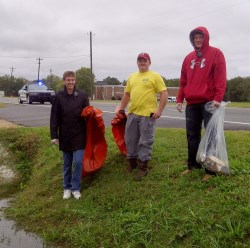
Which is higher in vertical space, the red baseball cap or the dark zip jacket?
the red baseball cap

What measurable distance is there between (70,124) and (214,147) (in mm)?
2032

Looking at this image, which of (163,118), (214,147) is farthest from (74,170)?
(163,118)

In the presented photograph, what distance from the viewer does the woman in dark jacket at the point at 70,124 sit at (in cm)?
555

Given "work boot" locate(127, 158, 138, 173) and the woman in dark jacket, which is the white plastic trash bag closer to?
"work boot" locate(127, 158, 138, 173)

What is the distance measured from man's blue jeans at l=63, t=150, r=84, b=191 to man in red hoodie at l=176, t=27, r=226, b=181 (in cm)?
161

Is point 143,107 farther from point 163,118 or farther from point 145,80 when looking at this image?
point 163,118

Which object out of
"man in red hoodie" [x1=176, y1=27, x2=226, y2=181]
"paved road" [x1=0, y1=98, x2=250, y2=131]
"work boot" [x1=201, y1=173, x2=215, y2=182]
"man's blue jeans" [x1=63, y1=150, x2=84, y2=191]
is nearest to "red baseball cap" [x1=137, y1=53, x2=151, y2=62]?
"man in red hoodie" [x1=176, y1=27, x2=226, y2=181]

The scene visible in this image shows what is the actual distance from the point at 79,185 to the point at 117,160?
1.04m

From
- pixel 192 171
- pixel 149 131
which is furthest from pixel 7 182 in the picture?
pixel 192 171

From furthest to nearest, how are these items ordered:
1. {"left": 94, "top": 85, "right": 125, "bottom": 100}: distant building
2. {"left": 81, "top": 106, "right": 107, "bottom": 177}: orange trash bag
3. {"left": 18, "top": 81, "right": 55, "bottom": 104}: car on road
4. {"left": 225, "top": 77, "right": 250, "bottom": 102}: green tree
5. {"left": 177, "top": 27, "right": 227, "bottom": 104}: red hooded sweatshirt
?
{"left": 94, "top": 85, "right": 125, "bottom": 100}: distant building → {"left": 225, "top": 77, "right": 250, "bottom": 102}: green tree → {"left": 18, "top": 81, "right": 55, "bottom": 104}: car on road → {"left": 81, "top": 106, "right": 107, "bottom": 177}: orange trash bag → {"left": 177, "top": 27, "right": 227, "bottom": 104}: red hooded sweatshirt

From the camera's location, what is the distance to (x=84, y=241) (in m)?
4.36

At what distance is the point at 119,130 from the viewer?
660cm

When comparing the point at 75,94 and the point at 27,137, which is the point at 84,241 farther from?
the point at 27,137

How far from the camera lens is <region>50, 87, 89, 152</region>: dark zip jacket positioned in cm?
556
